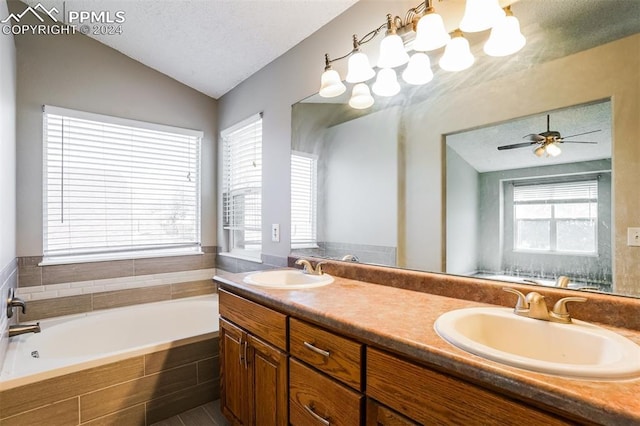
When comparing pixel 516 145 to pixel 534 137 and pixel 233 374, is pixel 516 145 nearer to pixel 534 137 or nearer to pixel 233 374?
pixel 534 137

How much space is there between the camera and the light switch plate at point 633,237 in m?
1.00

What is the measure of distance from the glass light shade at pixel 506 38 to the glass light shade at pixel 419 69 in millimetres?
287

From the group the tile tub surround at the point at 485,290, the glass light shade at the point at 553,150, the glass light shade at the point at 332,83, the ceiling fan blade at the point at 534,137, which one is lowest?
the tile tub surround at the point at 485,290

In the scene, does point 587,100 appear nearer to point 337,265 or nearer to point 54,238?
point 337,265

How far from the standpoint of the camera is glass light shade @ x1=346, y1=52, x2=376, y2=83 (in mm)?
1689

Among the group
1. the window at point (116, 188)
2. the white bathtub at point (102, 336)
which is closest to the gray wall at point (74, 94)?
the window at point (116, 188)

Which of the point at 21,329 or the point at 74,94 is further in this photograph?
the point at 74,94

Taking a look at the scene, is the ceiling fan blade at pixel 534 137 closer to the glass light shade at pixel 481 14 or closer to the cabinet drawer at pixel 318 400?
the glass light shade at pixel 481 14

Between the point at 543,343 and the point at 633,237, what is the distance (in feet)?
1.46

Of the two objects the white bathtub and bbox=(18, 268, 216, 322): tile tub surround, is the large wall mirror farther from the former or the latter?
bbox=(18, 268, 216, 322): tile tub surround

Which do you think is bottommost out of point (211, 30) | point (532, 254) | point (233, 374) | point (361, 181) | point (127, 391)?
point (127, 391)

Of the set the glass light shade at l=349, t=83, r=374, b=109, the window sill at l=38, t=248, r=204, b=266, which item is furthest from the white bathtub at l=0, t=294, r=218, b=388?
the glass light shade at l=349, t=83, r=374, b=109

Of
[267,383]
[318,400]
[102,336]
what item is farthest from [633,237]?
[102,336]

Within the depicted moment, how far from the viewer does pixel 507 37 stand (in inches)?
49.0
